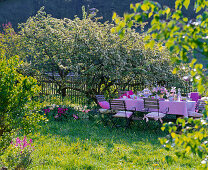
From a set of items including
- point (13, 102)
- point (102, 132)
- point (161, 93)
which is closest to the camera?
point (13, 102)

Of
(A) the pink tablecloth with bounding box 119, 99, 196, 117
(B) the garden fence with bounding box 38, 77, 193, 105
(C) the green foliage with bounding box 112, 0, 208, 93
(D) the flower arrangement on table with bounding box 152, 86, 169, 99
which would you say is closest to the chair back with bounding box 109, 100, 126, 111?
(A) the pink tablecloth with bounding box 119, 99, 196, 117

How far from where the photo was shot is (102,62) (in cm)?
1026

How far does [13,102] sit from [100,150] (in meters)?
2.39

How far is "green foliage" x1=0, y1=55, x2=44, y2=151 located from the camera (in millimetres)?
3512

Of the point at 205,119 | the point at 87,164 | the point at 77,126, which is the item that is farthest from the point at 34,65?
the point at 205,119

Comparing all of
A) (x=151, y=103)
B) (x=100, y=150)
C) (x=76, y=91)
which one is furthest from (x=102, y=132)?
(x=76, y=91)

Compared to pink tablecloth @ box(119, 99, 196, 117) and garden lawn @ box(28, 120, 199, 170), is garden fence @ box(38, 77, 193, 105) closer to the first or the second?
pink tablecloth @ box(119, 99, 196, 117)

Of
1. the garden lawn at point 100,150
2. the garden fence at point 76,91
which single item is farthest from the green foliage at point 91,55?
the garden lawn at point 100,150

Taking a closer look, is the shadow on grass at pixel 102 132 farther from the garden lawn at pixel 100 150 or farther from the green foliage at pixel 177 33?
the green foliage at pixel 177 33

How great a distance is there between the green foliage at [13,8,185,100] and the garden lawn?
3633mm

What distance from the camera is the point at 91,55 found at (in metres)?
10.7

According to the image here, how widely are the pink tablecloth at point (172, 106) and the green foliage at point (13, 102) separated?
197 inches

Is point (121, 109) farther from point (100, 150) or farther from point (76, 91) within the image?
point (76, 91)

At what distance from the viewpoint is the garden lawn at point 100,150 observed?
14.8ft
